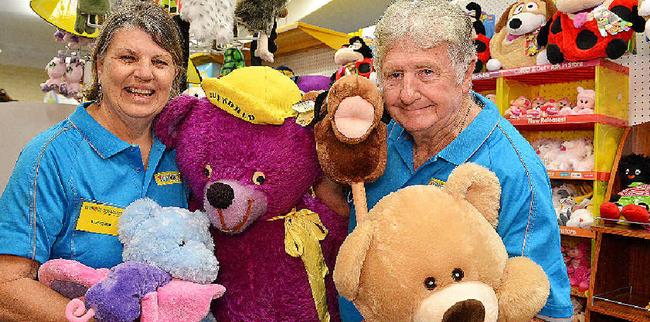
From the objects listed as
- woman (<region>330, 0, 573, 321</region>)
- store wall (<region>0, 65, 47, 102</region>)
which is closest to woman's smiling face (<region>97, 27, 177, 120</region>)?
woman (<region>330, 0, 573, 321</region>)

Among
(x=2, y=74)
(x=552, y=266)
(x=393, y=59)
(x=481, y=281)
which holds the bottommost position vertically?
A: (x=2, y=74)

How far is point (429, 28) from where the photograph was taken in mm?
1245

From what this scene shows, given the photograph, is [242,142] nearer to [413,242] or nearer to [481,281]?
[413,242]

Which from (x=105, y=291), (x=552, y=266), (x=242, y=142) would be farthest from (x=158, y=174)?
(x=552, y=266)

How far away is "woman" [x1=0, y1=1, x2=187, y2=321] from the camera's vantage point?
4.28 feet

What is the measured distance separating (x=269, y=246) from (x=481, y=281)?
606 millimetres

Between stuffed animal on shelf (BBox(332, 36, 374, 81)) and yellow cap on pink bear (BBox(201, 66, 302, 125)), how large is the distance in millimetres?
2517

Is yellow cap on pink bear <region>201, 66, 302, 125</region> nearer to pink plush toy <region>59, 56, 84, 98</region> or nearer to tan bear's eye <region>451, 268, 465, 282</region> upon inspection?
tan bear's eye <region>451, 268, 465, 282</region>

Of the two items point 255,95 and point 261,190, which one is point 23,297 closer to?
point 261,190

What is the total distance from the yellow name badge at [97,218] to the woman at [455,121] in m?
0.67

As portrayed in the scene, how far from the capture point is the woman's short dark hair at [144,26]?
1.48m

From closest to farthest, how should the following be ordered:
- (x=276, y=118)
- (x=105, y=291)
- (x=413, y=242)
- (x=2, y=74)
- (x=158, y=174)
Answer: (x=413, y=242) → (x=105, y=291) → (x=276, y=118) → (x=158, y=174) → (x=2, y=74)

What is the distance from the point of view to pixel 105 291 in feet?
3.89

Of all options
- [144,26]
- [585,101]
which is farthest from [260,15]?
[585,101]
